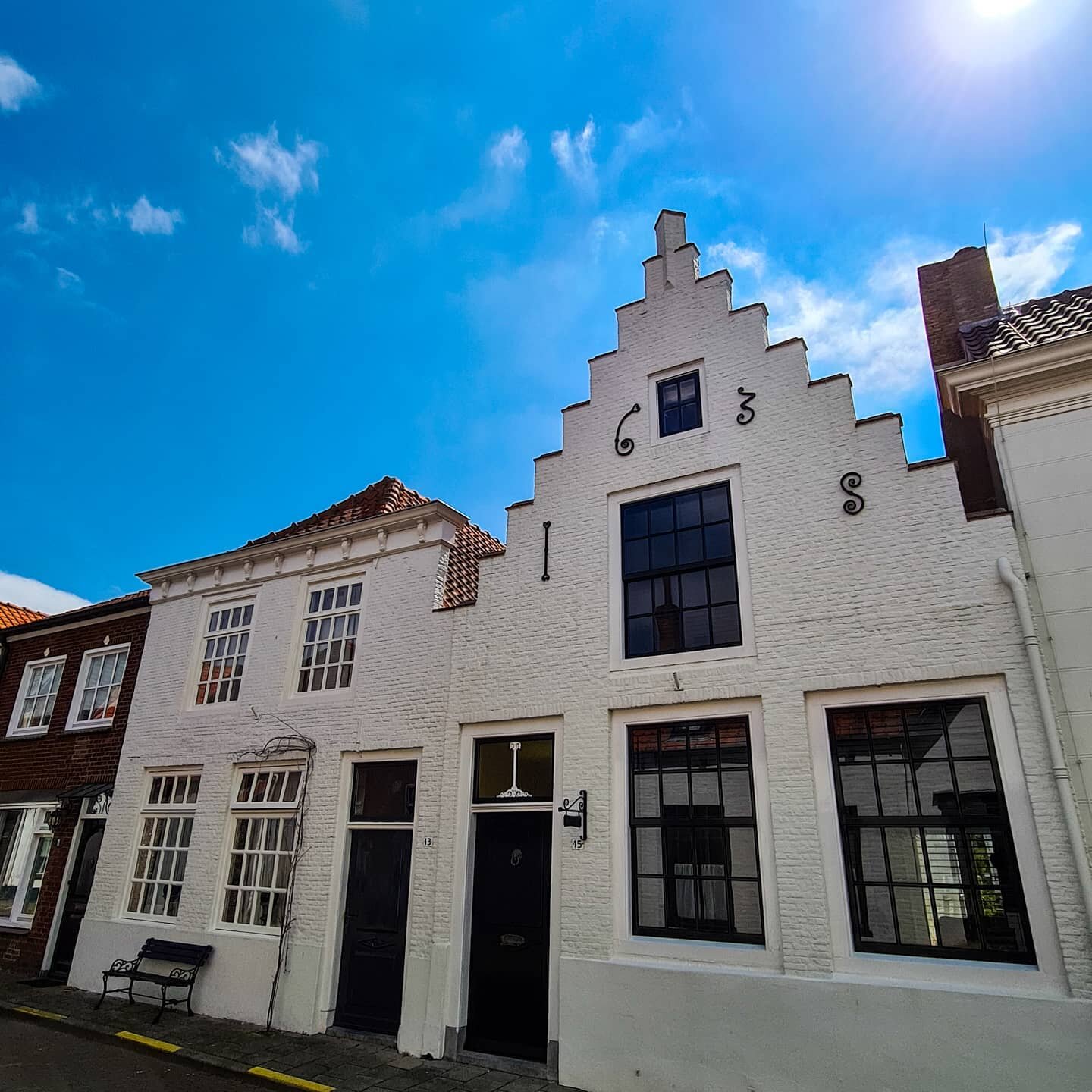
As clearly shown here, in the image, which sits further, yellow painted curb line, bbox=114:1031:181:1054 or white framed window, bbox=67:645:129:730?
white framed window, bbox=67:645:129:730

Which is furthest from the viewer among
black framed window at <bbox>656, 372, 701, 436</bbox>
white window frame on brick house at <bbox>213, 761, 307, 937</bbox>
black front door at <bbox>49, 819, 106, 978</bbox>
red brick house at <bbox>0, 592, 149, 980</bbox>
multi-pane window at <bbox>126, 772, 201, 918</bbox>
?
red brick house at <bbox>0, 592, 149, 980</bbox>

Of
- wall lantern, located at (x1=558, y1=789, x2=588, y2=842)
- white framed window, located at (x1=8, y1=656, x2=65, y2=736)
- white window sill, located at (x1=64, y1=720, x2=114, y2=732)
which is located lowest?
wall lantern, located at (x1=558, y1=789, x2=588, y2=842)

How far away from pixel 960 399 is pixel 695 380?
119 inches

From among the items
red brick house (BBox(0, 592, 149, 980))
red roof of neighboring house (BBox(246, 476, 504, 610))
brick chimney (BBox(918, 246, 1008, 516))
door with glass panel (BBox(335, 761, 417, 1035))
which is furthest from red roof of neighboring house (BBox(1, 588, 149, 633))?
brick chimney (BBox(918, 246, 1008, 516))

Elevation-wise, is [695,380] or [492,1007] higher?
[695,380]

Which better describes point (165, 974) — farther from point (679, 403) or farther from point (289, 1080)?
point (679, 403)

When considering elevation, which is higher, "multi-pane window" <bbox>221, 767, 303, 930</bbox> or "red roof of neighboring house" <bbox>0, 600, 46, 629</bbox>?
"red roof of neighboring house" <bbox>0, 600, 46, 629</bbox>

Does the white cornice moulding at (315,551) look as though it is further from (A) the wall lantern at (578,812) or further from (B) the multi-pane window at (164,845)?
(A) the wall lantern at (578,812)

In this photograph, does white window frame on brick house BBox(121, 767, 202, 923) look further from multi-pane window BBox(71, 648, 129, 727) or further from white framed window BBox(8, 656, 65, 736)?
white framed window BBox(8, 656, 65, 736)

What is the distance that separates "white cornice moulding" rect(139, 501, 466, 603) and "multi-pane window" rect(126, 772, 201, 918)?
3.32 meters

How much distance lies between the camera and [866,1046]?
6.14 metres

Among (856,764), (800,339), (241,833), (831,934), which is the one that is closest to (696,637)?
(856,764)

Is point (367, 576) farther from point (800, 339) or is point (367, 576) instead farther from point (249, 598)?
point (800, 339)

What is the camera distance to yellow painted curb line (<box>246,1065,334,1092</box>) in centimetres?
705
